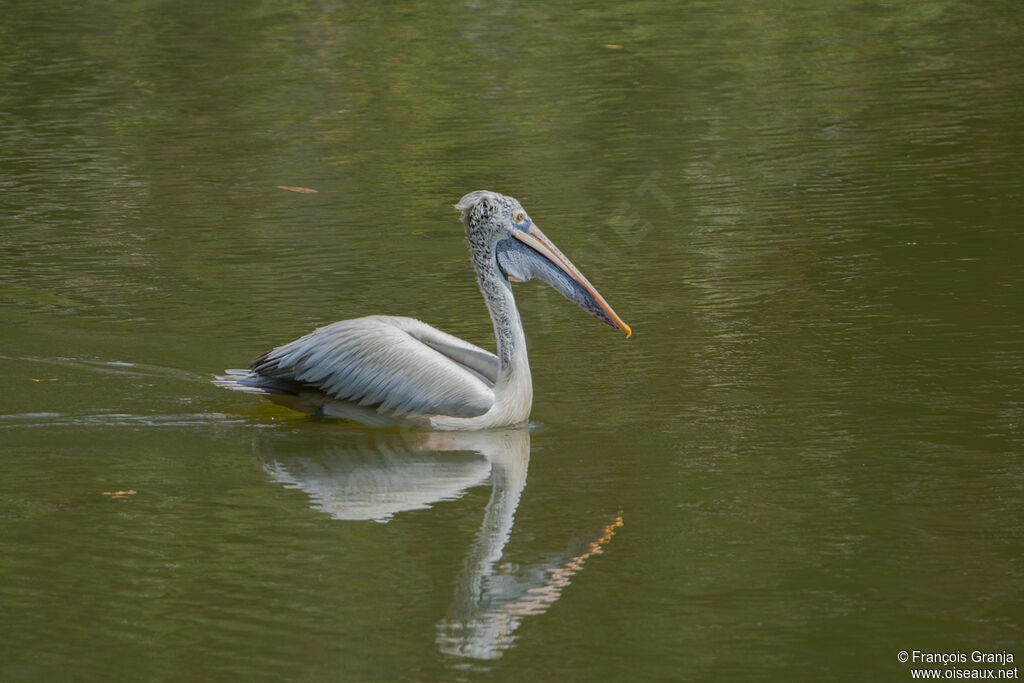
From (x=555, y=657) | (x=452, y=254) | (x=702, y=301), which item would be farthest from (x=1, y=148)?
(x=555, y=657)

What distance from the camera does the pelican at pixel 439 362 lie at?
5699 mm

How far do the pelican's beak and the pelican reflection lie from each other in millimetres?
613

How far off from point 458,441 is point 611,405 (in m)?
0.57

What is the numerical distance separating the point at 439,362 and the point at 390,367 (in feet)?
0.59

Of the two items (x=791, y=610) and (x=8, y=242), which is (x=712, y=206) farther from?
(x=791, y=610)

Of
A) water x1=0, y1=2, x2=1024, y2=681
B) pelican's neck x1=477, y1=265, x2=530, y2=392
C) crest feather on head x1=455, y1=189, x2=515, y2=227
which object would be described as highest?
crest feather on head x1=455, y1=189, x2=515, y2=227

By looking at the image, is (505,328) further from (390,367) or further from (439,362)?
(390,367)

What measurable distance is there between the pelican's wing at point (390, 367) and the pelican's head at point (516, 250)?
36 cm

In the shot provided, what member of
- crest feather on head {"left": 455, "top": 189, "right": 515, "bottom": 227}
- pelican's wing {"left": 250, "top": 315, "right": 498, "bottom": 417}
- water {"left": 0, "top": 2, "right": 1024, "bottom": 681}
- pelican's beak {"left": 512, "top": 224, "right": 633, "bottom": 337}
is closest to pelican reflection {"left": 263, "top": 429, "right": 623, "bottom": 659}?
water {"left": 0, "top": 2, "right": 1024, "bottom": 681}

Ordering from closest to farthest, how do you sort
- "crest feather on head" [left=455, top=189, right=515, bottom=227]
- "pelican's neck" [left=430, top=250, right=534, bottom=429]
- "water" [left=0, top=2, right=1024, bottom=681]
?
"water" [left=0, top=2, right=1024, bottom=681] → "pelican's neck" [left=430, top=250, right=534, bottom=429] → "crest feather on head" [left=455, top=189, right=515, bottom=227]

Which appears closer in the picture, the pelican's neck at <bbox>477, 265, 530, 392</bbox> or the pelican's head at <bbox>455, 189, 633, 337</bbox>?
the pelican's neck at <bbox>477, 265, 530, 392</bbox>

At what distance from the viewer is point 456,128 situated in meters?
11.4

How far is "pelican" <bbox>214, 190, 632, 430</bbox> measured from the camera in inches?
224

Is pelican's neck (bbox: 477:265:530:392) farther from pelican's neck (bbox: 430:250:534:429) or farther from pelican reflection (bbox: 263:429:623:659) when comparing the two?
pelican reflection (bbox: 263:429:623:659)
